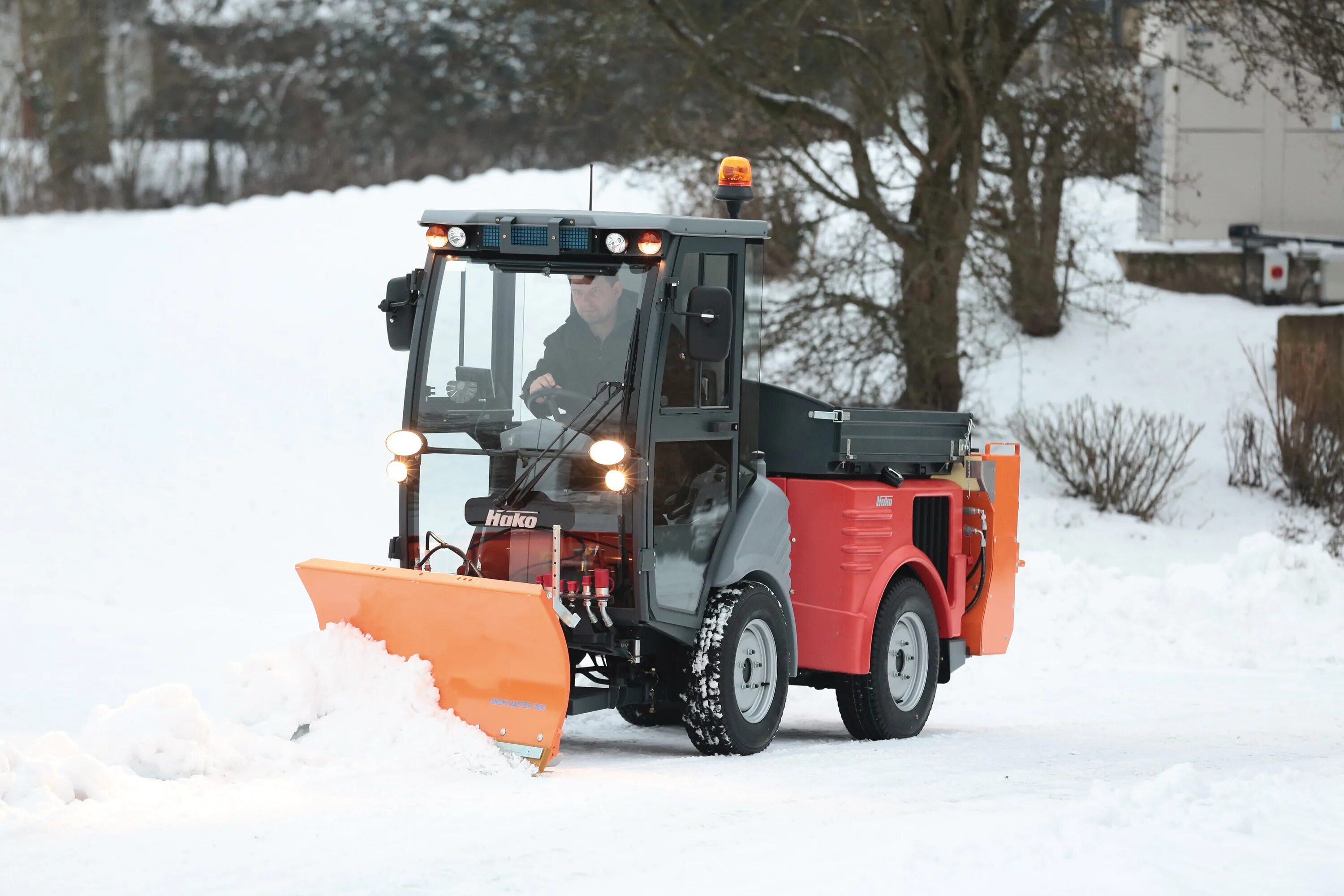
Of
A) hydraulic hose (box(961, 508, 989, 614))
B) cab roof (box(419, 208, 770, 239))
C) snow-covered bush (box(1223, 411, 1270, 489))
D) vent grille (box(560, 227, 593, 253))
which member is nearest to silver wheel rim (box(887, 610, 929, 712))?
hydraulic hose (box(961, 508, 989, 614))

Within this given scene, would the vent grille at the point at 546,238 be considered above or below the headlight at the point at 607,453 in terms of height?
above

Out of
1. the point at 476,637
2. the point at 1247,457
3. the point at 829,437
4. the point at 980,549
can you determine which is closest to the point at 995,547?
the point at 980,549

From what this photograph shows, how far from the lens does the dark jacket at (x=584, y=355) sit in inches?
262

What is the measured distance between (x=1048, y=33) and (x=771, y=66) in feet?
9.90

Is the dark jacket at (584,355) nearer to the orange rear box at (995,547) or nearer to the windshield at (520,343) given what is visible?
the windshield at (520,343)

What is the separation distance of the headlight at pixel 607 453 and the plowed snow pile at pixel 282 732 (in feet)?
3.50

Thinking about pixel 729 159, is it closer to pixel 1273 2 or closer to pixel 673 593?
pixel 673 593

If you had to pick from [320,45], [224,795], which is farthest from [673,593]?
[320,45]

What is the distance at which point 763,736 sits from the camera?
723 centimetres

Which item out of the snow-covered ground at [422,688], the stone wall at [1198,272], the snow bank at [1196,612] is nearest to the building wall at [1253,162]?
the stone wall at [1198,272]

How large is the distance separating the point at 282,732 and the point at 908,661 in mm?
3439

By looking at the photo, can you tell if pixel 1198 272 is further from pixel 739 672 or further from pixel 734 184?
pixel 739 672

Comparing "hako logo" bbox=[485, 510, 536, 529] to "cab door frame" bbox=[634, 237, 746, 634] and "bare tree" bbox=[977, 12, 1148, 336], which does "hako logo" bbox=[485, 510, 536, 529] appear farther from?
"bare tree" bbox=[977, 12, 1148, 336]

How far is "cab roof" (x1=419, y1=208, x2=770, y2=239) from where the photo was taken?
6613 mm
